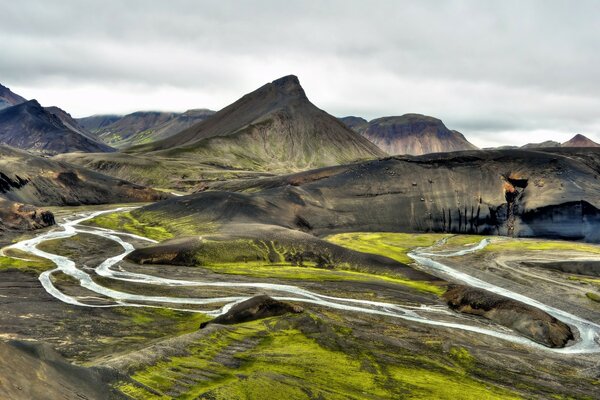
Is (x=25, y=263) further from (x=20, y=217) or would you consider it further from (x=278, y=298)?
(x=278, y=298)

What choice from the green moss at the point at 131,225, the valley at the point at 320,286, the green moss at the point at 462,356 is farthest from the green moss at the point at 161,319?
the green moss at the point at 131,225

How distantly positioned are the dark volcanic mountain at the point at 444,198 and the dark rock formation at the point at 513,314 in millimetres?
73683

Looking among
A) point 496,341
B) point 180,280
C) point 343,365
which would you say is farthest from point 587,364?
point 180,280

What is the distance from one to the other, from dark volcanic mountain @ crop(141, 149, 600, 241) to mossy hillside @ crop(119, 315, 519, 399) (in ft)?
318

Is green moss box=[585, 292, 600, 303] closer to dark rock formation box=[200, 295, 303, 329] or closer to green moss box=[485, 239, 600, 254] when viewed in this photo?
green moss box=[485, 239, 600, 254]

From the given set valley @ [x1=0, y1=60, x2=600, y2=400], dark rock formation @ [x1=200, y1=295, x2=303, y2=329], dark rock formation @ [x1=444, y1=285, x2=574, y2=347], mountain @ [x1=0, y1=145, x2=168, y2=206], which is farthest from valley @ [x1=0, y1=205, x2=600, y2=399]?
mountain @ [x1=0, y1=145, x2=168, y2=206]

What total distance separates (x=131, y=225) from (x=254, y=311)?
322 feet

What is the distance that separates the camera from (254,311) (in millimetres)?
56281

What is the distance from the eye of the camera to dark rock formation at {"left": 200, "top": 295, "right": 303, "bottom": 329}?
5444cm

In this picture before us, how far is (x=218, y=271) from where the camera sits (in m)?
92.2

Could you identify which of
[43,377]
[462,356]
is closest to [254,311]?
[462,356]

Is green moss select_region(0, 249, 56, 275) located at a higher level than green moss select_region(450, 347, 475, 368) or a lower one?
higher

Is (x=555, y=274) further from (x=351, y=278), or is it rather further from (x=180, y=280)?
(x=180, y=280)

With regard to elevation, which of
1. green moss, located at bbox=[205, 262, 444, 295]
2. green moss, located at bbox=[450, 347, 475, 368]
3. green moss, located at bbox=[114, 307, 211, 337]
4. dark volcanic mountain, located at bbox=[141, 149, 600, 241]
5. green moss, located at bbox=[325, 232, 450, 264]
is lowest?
green moss, located at bbox=[450, 347, 475, 368]
